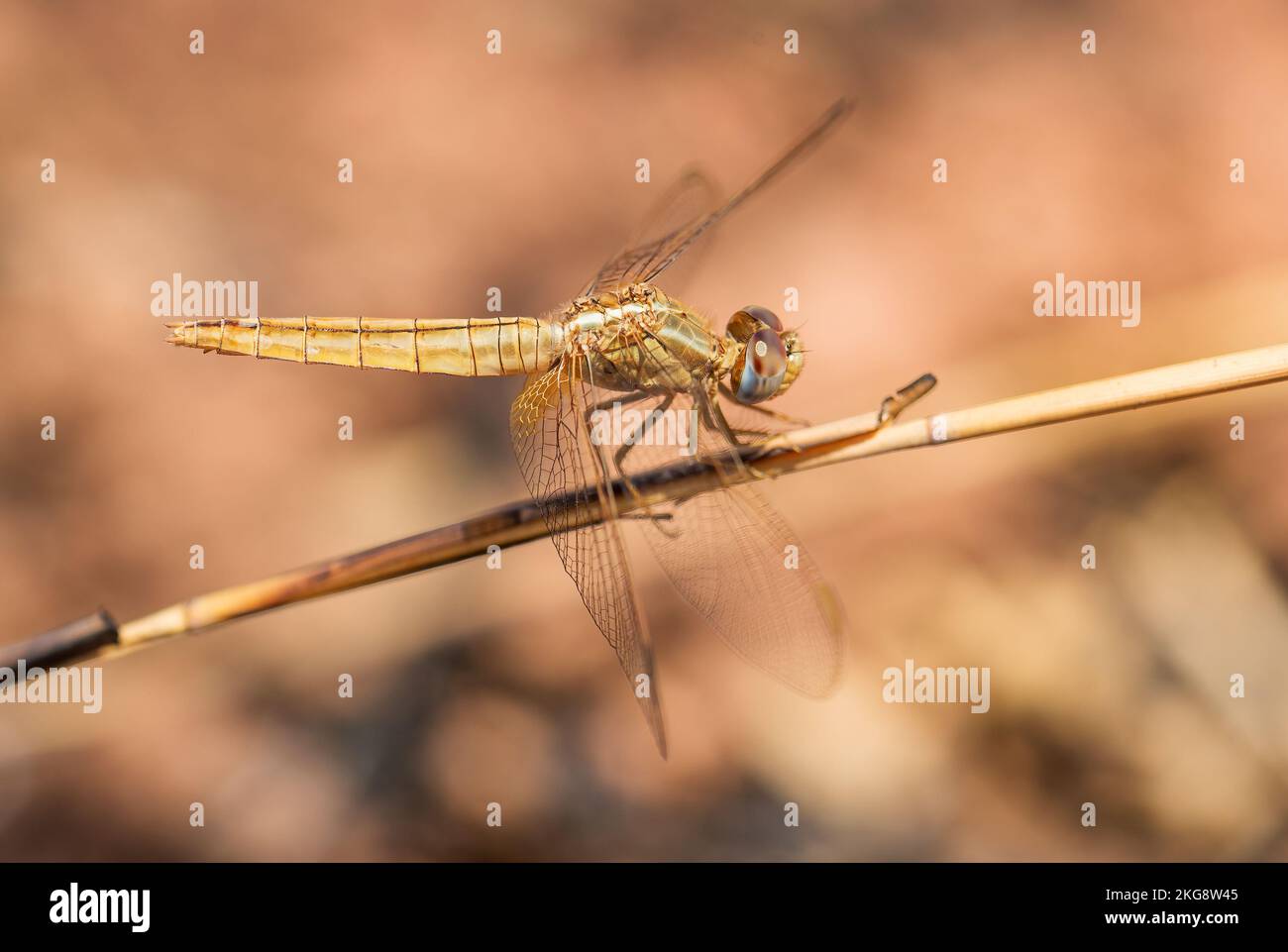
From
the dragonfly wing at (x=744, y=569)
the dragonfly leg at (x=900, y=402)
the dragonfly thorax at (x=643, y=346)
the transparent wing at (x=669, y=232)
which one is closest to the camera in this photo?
the dragonfly leg at (x=900, y=402)

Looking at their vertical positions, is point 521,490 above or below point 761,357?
below

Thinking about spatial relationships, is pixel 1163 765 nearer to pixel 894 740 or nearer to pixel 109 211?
pixel 894 740

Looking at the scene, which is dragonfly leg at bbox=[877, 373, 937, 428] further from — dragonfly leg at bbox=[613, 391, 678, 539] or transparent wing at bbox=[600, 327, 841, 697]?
dragonfly leg at bbox=[613, 391, 678, 539]

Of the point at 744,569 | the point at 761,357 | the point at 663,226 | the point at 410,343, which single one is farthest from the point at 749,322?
the point at 410,343

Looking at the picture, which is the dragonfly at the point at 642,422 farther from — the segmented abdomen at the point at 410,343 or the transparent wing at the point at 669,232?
the transparent wing at the point at 669,232

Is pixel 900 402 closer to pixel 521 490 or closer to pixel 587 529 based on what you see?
pixel 587 529

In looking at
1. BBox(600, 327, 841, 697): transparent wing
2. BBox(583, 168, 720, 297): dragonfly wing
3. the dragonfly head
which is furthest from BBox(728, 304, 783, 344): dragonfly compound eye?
BBox(583, 168, 720, 297): dragonfly wing

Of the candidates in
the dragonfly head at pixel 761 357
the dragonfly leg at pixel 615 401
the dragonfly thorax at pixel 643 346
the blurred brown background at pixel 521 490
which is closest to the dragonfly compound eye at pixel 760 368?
the dragonfly head at pixel 761 357
